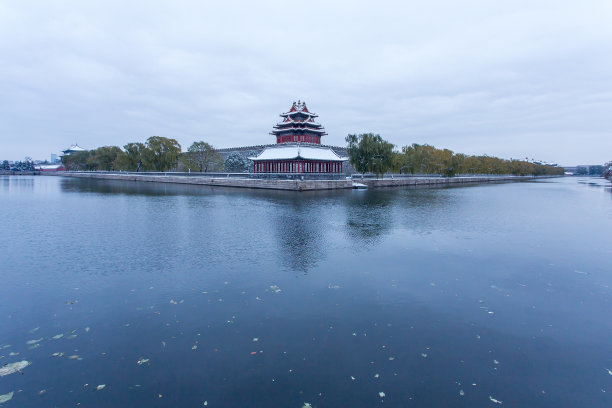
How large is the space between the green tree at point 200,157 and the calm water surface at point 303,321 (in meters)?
63.6

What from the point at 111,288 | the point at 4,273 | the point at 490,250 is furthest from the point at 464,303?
the point at 4,273

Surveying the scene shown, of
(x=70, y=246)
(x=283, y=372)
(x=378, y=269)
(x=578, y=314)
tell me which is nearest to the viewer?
(x=283, y=372)

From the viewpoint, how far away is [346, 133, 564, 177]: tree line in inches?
2539

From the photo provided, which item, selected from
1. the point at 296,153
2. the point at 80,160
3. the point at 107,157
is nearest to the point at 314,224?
the point at 296,153

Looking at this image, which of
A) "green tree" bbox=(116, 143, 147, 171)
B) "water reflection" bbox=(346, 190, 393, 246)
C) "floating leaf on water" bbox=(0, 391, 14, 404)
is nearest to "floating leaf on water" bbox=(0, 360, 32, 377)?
"floating leaf on water" bbox=(0, 391, 14, 404)

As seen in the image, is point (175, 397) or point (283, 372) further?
point (283, 372)

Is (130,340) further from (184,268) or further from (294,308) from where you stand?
(184,268)

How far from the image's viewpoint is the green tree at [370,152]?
210ft

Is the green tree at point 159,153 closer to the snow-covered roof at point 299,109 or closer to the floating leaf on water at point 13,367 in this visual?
the snow-covered roof at point 299,109

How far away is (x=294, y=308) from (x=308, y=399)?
392cm

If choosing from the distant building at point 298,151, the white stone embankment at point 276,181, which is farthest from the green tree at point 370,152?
the distant building at point 298,151

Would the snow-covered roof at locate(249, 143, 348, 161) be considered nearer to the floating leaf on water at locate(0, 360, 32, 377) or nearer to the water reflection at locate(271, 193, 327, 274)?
the water reflection at locate(271, 193, 327, 274)

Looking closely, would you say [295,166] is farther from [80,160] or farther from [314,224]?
[80,160]

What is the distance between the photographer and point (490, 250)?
57.6ft
